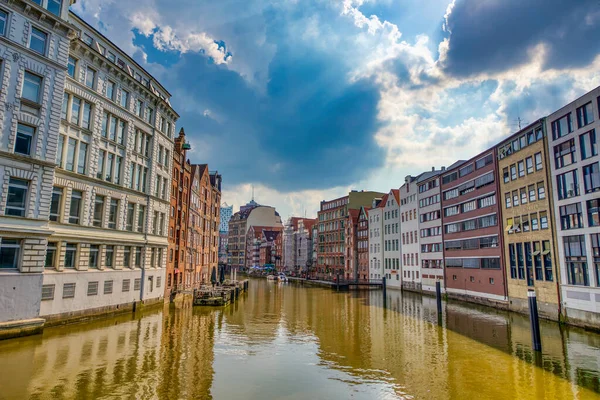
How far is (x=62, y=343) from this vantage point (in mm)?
21922

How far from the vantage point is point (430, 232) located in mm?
67000

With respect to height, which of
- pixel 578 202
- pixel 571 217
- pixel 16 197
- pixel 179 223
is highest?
pixel 578 202

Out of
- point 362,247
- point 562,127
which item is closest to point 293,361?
point 562,127

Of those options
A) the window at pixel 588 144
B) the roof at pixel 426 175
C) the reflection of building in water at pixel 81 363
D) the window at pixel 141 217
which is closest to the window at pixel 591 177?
the window at pixel 588 144

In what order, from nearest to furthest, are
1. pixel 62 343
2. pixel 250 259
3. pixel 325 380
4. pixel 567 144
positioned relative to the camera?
pixel 325 380 → pixel 62 343 → pixel 567 144 → pixel 250 259

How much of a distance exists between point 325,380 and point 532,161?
118 feet

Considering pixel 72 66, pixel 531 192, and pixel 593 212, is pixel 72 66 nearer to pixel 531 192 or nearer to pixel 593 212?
pixel 593 212

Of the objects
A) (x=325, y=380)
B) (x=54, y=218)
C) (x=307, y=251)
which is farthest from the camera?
(x=307, y=251)

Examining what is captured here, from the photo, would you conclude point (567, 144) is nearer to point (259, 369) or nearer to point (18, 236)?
point (259, 369)

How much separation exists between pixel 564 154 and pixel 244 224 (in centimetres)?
15661

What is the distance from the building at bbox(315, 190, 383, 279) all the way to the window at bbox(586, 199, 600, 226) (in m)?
69.2

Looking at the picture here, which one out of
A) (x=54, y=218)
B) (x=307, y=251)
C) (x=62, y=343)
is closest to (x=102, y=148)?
(x=54, y=218)

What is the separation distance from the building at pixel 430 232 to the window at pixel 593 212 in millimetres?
31666

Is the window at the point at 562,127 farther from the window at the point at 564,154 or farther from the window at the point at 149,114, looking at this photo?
the window at the point at 149,114
